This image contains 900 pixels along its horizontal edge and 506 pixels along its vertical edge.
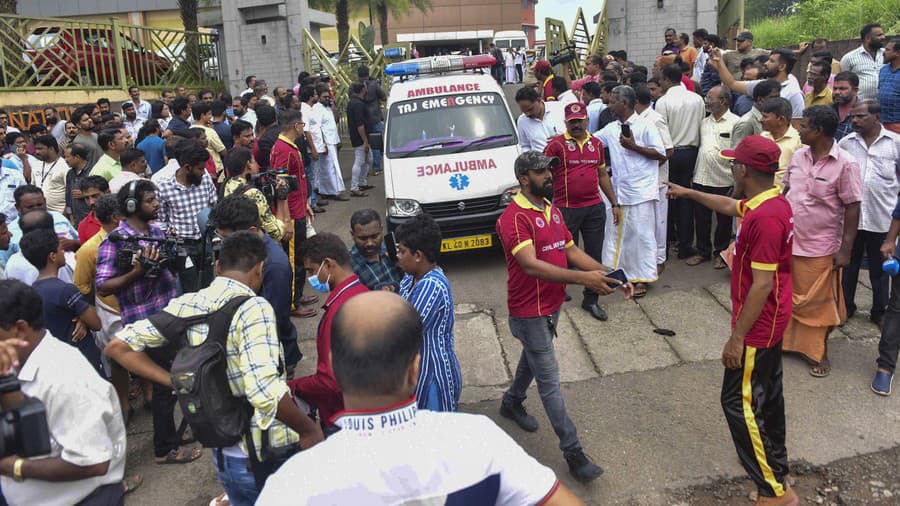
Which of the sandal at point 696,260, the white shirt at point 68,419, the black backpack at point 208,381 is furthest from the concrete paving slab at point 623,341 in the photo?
the white shirt at point 68,419

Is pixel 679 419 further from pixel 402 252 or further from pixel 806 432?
pixel 402 252

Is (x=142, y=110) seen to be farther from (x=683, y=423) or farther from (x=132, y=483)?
(x=683, y=423)

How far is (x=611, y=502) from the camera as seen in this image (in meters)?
4.02

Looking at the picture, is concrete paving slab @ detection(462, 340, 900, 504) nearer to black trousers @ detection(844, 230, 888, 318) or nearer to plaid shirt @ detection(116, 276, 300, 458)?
black trousers @ detection(844, 230, 888, 318)

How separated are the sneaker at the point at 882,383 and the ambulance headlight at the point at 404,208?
463 centimetres

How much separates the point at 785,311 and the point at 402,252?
2113mm

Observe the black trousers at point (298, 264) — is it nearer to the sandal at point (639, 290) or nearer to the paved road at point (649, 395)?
the paved road at point (649, 395)

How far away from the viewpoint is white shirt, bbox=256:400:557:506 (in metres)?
1.53

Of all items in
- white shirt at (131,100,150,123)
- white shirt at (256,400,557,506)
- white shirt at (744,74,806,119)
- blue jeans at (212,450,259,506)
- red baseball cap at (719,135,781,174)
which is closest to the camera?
white shirt at (256,400,557,506)

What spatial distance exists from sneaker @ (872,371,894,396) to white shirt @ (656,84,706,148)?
3341 millimetres

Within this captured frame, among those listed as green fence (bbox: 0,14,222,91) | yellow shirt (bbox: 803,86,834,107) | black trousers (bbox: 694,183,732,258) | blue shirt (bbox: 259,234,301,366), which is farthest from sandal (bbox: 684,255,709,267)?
green fence (bbox: 0,14,222,91)

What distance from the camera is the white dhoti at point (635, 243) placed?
680 cm

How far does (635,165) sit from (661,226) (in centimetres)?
99

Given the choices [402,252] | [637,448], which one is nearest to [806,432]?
[637,448]
